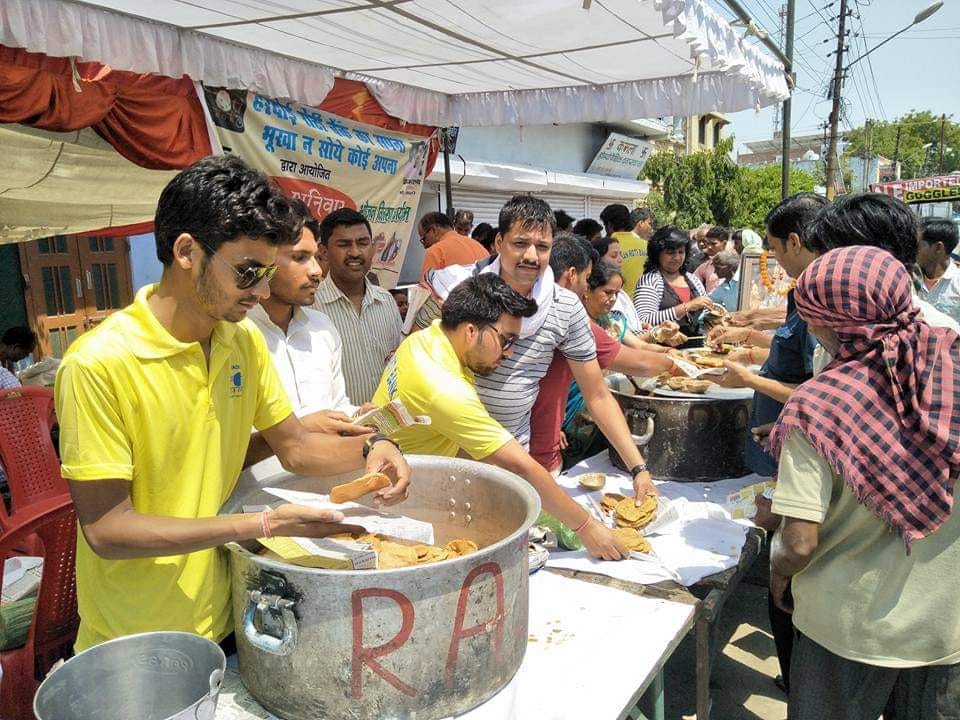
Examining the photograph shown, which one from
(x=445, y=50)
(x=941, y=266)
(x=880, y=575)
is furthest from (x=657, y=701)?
(x=941, y=266)

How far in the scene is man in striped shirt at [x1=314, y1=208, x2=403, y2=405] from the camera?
2.79 m

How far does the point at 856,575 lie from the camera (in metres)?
1.45

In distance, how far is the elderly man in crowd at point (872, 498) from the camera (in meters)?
1.34

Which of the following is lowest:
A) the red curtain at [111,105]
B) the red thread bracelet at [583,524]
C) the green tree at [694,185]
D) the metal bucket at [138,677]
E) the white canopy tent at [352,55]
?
the red thread bracelet at [583,524]

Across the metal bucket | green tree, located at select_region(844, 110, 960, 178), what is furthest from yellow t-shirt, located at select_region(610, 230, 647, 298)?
green tree, located at select_region(844, 110, 960, 178)

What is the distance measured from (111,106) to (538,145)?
31.4 feet

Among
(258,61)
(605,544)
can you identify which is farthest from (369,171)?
(605,544)

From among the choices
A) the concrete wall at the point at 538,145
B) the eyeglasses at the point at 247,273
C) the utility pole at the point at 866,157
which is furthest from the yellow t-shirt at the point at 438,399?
the utility pole at the point at 866,157

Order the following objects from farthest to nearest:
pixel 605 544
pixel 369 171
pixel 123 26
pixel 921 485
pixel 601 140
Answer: pixel 601 140, pixel 369 171, pixel 123 26, pixel 605 544, pixel 921 485

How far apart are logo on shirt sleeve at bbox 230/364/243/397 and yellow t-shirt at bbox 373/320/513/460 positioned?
20.8 inches

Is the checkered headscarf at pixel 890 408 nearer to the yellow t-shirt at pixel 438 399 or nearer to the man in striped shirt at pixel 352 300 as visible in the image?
the yellow t-shirt at pixel 438 399

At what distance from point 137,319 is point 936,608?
1650 mm

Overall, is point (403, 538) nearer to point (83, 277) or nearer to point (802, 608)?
point (802, 608)

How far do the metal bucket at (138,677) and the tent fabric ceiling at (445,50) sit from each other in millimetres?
2653
